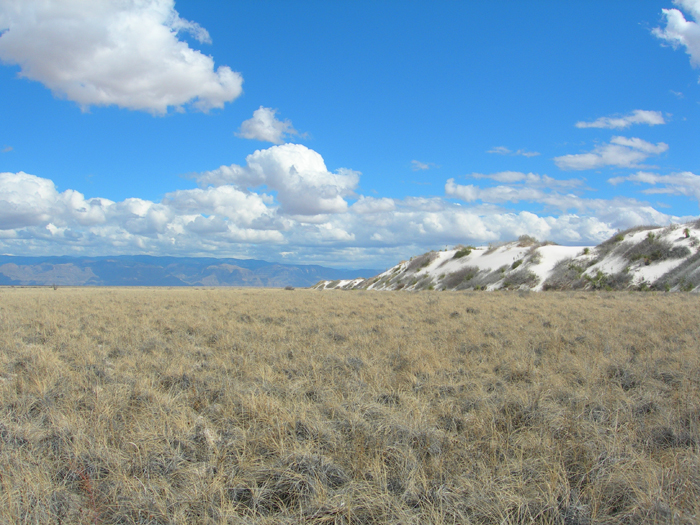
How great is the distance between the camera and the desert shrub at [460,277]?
35969 mm

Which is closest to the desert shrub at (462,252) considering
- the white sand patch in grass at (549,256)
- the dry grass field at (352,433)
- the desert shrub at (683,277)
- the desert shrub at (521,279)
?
the white sand patch in grass at (549,256)

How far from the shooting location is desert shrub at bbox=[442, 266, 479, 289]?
35969mm

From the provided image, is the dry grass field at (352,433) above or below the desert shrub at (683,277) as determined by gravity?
below

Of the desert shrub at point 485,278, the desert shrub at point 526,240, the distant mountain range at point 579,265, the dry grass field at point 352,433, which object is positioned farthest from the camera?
the desert shrub at point 526,240

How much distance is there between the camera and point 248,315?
14.7 m

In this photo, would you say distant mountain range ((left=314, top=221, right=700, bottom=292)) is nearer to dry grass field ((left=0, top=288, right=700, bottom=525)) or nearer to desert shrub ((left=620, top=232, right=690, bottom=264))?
desert shrub ((left=620, top=232, right=690, bottom=264))

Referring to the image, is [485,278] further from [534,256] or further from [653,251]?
[653,251]

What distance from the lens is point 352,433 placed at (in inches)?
167

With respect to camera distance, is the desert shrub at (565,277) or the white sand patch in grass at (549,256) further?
the white sand patch in grass at (549,256)

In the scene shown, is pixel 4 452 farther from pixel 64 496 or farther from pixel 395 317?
pixel 395 317

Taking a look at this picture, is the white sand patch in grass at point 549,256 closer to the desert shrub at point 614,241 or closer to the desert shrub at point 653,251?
the desert shrub at point 614,241

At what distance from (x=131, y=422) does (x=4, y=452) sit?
1128mm

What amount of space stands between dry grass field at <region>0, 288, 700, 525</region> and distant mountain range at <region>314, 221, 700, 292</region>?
21.1 m

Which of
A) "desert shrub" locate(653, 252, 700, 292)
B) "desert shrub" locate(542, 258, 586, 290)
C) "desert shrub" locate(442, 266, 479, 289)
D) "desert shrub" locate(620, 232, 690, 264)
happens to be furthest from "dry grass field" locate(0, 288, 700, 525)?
"desert shrub" locate(442, 266, 479, 289)
